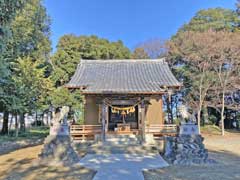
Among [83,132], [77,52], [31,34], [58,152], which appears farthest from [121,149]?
[77,52]

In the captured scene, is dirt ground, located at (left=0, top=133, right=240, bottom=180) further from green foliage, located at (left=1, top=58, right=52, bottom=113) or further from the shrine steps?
green foliage, located at (left=1, top=58, right=52, bottom=113)

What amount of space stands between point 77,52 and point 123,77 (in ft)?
28.4

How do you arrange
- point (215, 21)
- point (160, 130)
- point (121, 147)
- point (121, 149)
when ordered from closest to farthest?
point (121, 149), point (121, 147), point (160, 130), point (215, 21)

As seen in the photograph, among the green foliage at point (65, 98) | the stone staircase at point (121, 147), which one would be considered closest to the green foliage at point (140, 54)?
the green foliage at point (65, 98)

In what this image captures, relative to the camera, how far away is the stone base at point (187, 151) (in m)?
8.25

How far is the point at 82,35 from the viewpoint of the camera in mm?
23828

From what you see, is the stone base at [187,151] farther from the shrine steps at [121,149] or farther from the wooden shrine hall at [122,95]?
Result: the wooden shrine hall at [122,95]

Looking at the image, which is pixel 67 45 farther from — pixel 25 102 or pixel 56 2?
pixel 25 102

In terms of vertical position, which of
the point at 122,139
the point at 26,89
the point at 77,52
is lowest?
the point at 122,139

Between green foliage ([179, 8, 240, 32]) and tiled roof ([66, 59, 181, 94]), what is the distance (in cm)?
918

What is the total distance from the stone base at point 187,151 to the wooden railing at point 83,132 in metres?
5.00

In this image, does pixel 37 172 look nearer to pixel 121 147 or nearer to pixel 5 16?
pixel 5 16

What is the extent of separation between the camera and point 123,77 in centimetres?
1504

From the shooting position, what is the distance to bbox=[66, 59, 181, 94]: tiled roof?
12794mm
